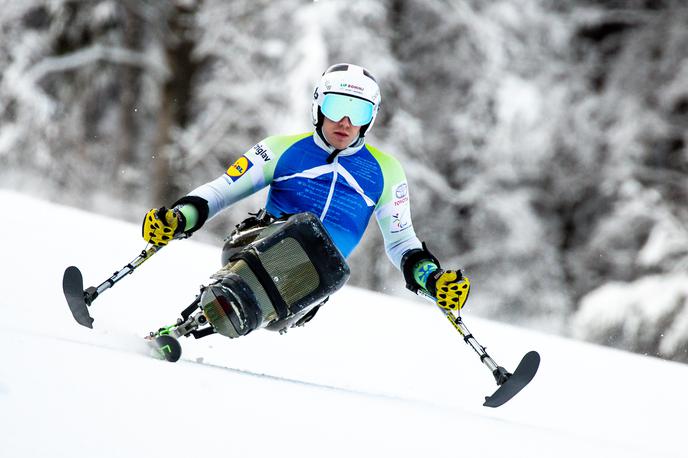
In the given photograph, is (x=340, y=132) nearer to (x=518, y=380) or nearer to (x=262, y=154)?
(x=262, y=154)

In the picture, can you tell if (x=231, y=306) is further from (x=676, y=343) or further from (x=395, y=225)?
(x=676, y=343)

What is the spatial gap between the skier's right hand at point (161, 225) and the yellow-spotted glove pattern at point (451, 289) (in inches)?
49.6

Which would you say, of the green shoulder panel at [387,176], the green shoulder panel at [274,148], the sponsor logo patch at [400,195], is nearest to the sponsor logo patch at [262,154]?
the green shoulder panel at [274,148]

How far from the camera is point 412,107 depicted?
15.7 meters

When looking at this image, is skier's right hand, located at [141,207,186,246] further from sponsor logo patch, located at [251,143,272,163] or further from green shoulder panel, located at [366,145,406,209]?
green shoulder panel, located at [366,145,406,209]

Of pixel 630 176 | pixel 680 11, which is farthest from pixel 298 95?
pixel 680 11

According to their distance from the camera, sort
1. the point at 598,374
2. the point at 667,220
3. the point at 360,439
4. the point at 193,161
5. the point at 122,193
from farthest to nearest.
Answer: the point at 122,193 → the point at 193,161 → the point at 667,220 → the point at 598,374 → the point at 360,439

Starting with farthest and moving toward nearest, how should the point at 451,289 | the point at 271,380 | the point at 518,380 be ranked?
the point at 451,289 → the point at 518,380 → the point at 271,380

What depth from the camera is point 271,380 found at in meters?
3.78

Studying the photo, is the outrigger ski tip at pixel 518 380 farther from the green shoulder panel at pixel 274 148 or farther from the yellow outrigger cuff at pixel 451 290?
the green shoulder panel at pixel 274 148

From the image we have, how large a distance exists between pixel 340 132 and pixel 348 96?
18cm

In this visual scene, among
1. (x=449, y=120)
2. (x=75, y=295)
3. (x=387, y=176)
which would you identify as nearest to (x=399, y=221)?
(x=387, y=176)

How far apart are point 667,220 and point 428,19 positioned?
5.28 m

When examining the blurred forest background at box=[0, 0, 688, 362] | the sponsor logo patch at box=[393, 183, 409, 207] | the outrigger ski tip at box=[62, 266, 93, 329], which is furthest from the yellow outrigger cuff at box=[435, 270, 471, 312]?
the blurred forest background at box=[0, 0, 688, 362]
